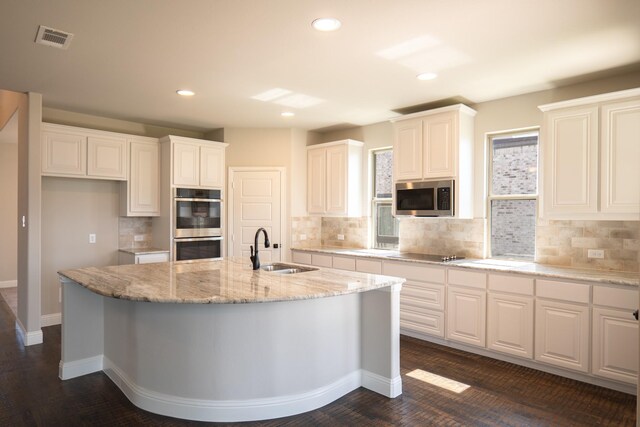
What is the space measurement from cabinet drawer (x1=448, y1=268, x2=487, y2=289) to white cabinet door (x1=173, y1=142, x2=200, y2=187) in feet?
11.3

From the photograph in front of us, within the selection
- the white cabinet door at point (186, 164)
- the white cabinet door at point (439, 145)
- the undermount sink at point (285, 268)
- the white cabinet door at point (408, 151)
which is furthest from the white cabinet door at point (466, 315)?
the white cabinet door at point (186, 164)

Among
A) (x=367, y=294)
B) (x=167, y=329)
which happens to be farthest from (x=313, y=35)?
(x=167, y=329)

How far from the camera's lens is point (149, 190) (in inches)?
214

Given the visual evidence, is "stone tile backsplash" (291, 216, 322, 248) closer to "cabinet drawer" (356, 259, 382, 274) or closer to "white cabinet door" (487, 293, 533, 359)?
"cabinet drawer" (356, 259, 382, 274)

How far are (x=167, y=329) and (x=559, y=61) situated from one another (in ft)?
11.9

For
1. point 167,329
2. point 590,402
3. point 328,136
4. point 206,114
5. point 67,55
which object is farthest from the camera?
Result: point 328,136

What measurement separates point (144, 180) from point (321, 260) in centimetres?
256

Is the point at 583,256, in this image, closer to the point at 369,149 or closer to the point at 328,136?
the point at 369,149

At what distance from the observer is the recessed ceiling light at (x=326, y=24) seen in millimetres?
2635

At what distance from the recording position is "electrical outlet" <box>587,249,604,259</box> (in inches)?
147

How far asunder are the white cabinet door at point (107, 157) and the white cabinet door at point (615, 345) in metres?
5.24

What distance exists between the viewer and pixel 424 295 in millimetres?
4379

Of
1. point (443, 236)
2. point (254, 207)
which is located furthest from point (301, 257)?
point (443, 236)

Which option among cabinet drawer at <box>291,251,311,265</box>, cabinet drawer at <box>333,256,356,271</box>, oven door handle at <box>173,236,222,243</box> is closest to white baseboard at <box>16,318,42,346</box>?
oven door handle at <box>173,236,222,243</box>
